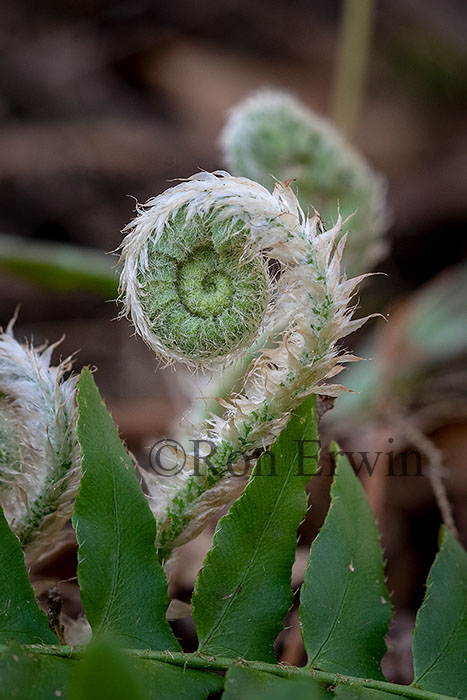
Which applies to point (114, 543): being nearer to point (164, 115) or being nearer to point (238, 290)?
point (238, 290)

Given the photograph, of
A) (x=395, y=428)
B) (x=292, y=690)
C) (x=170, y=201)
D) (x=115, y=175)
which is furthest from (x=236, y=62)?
(x=292, y=690)

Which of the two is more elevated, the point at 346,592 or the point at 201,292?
the point at 201,292

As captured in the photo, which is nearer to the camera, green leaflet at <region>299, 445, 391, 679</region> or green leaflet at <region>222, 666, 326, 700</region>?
green leaflet at <region>222, 666, 326, 700</region>

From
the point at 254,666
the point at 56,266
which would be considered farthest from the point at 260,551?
the point at 56,266

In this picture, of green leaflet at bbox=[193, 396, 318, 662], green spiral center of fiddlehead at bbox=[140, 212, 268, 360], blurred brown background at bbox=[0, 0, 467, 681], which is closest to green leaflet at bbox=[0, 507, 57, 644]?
green leaflet at bbox=[193, 396, 318, 662]

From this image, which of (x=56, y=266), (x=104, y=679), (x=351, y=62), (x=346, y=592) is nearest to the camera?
(x=104, y=679)

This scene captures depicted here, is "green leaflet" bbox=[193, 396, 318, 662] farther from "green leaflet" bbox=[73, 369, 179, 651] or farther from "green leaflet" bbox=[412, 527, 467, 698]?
"green leaflet" bbox=[412, 527, 467, 698]

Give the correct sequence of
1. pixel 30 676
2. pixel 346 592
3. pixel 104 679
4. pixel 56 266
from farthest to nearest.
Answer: pixel 56 266, pixel 346 592, pixel 30 676, pixel 104 679
